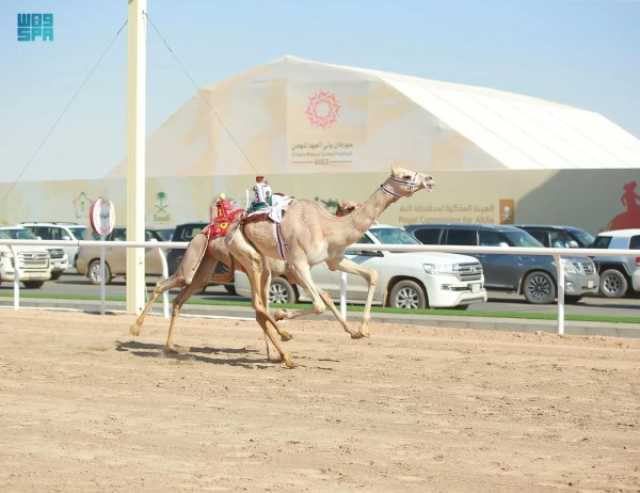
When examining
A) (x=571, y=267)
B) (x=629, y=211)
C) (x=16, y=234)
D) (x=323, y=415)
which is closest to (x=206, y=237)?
(x=323, y=415)

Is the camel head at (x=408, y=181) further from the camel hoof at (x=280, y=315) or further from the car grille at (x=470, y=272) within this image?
the car grille at (x=470, y=272)

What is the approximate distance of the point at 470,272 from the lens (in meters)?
22.8

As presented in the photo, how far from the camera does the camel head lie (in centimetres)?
1414

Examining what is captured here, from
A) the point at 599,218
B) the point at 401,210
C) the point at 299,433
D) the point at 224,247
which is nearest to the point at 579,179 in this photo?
the point at 599,218

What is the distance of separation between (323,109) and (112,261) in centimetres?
3551

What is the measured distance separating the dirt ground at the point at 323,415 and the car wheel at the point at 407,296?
15.6 ft

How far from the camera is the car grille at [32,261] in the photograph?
108ft

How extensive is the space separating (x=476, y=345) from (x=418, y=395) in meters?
4.84

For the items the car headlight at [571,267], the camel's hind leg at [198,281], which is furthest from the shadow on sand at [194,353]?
the car headlight at [571,267]

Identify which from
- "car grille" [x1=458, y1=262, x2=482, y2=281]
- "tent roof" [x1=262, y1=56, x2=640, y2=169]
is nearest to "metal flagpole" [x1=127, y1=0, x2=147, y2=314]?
"car grille" [x1=458, y1=262, x2=482, y2=281]

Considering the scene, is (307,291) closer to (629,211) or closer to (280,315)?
(280,315)

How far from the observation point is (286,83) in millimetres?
68938

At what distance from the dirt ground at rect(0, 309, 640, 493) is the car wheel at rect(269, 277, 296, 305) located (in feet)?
21.7

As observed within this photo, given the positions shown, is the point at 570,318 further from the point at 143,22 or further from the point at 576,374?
the point at 143,22
